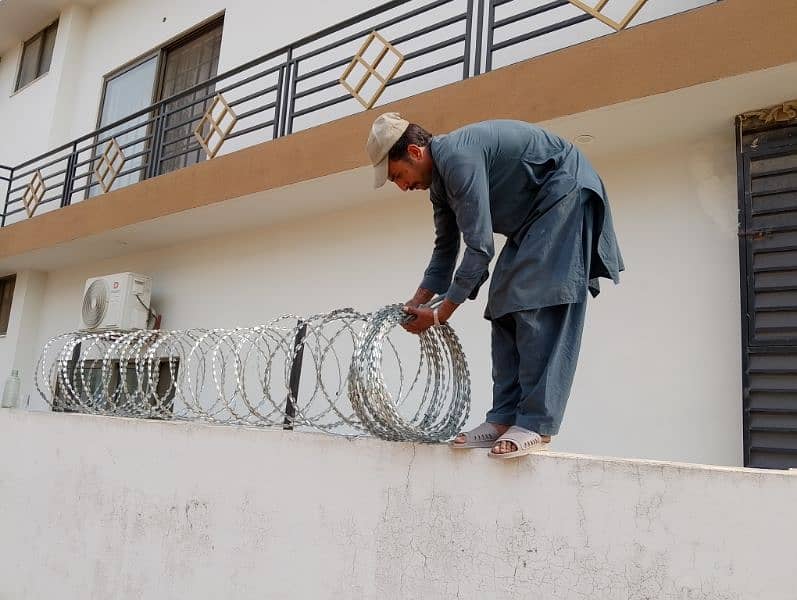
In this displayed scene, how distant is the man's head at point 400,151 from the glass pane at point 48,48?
1204cm

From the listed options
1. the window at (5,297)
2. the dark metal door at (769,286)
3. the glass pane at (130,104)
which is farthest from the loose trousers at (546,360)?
the window at (5,297)

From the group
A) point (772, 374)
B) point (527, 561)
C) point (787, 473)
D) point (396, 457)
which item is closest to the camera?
point (787, 473)

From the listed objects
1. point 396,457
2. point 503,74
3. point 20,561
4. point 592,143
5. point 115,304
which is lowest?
point 20,561

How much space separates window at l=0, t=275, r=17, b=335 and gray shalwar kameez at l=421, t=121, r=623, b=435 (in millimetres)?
11148

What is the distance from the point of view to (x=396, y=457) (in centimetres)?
327

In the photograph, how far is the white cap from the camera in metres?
2.91

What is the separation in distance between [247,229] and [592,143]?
4427 millimetres

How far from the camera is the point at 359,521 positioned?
11.0 ft

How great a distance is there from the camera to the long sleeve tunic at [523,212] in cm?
283

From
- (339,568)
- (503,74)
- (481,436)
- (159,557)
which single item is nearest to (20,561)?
(159,557)

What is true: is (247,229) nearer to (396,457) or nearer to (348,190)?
(348,190)

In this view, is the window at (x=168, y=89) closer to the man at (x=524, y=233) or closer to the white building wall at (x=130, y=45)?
the white building wall at (x=130, y=45)

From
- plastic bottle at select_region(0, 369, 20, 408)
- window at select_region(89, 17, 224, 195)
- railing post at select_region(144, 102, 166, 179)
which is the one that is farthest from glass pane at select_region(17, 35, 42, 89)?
plastic bottle at select_region(0, 369, 20, 408)

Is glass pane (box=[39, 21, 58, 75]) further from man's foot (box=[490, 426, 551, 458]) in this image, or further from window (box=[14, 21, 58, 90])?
man's foot (box=[490, 426, 551, 458])
